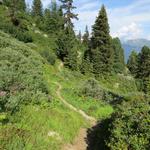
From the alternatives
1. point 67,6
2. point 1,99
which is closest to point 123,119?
point 1,99

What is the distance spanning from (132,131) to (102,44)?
45.4 meters

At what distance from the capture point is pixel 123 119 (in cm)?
1477

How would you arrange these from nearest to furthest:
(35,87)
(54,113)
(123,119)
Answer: (123,119) < (54,113) < (35,87)

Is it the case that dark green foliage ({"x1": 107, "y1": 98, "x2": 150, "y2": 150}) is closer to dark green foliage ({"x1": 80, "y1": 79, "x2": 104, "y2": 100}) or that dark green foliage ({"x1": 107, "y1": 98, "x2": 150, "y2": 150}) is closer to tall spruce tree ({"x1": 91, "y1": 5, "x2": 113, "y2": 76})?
dark green foliage ({"x1": 80, "y1": 79, "x2": 104, "y2": 100})

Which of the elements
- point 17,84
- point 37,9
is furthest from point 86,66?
point 37,9

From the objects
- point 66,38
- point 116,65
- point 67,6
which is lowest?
point 116,65

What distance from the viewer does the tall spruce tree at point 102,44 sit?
57.1 metres

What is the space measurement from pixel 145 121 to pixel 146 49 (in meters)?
69.0

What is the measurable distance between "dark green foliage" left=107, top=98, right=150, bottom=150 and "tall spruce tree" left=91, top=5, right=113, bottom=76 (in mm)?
42088

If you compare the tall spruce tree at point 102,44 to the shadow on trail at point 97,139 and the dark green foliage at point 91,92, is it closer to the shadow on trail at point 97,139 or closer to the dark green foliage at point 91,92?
the dark green foliage at point 91,92

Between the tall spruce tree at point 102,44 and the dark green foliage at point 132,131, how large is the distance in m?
42.1

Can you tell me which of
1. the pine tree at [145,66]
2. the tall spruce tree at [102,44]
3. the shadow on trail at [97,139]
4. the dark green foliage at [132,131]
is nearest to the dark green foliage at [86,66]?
the tall spruce tree at [102,44]

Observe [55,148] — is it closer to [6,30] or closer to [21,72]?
[21,72]

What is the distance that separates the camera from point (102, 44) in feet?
192
